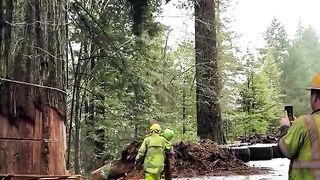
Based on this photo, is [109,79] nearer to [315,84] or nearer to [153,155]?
[153,155]

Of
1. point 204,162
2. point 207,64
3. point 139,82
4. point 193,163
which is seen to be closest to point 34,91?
point 193,163

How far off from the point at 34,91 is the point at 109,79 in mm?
10774

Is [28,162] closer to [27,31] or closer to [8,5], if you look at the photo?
[27,31]

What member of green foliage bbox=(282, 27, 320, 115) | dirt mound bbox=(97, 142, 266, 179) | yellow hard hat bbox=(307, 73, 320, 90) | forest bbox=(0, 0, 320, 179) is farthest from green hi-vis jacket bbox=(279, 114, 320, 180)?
green foliage bbox=(282, 27, 320, 115)

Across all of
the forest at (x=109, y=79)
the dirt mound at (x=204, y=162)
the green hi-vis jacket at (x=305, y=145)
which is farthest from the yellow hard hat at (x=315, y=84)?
the dirt mound at (x=204, y=162)

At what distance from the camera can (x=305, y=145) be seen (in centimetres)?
362

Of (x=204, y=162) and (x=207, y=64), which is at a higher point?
Result: (x=207, y=64)

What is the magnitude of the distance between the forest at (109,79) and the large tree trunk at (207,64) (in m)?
0.03

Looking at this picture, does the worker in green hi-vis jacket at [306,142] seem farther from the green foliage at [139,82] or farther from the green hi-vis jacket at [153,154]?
the green hi-vis jacket at [153,154]

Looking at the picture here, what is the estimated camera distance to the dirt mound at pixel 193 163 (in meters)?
10.2

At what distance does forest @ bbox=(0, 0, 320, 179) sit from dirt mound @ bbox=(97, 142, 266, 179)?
53.5 inches

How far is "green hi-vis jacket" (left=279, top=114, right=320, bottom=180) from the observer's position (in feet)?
11.8

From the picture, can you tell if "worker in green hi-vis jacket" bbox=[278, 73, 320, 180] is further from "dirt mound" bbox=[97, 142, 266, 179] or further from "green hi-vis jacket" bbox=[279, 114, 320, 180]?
"dirt mound" bbox=[97, 142, 266, 179]

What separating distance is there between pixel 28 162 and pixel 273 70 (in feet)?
146
